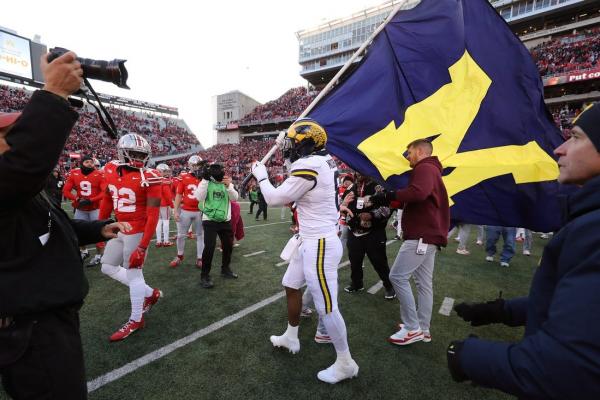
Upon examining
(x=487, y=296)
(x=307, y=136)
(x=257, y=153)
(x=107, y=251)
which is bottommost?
(x=487, y=296)

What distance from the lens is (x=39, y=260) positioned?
127 centimetres

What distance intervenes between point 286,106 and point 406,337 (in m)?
61.0

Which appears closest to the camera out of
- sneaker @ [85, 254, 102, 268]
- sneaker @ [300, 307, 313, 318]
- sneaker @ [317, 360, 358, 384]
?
sneaker @ [317, 360, 358, 384]

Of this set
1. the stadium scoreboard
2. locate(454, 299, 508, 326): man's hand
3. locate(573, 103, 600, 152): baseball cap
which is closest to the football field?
locate(454, 299, 508, 326): man's hand

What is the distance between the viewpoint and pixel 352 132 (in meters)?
3.21

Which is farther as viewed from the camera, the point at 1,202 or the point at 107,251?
the point at 107,251

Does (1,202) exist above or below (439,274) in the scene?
above

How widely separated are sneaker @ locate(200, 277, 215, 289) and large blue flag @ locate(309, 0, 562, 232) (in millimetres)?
3271

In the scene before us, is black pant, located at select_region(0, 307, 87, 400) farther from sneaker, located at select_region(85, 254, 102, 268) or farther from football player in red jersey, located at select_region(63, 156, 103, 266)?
football player in red jersey, located at select_region(63, 156, 103, 266)

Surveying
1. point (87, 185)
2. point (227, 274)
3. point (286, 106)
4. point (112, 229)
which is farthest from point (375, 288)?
point (286, 106)

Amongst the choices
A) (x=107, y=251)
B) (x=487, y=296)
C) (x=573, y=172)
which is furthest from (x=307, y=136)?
(x=487, y=296)

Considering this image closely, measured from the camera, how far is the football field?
253 cm

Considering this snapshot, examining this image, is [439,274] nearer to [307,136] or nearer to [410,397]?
[410,397]

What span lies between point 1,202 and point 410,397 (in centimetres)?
312
